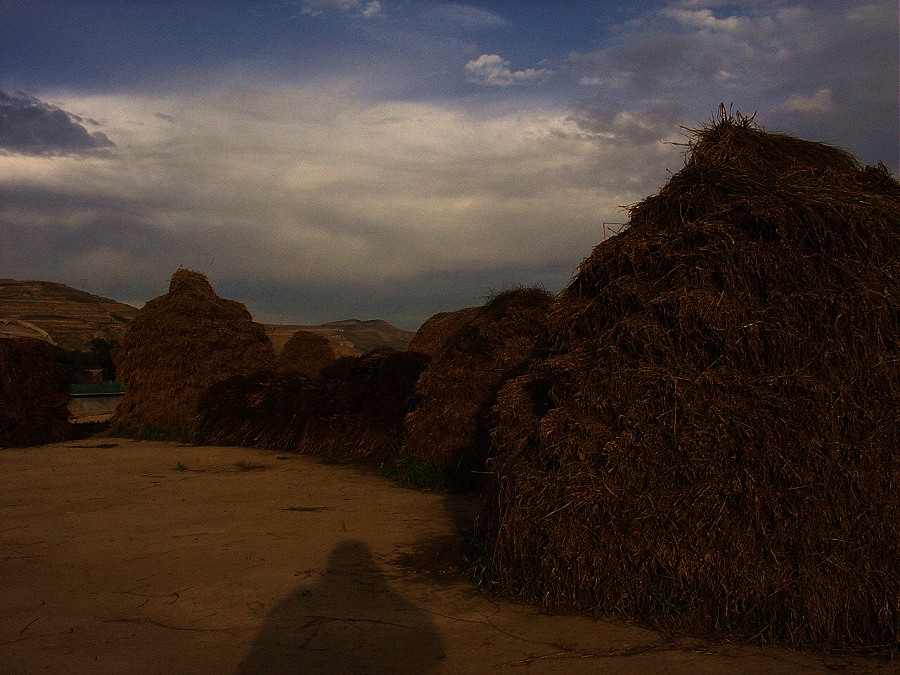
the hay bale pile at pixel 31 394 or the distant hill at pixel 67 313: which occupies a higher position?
the distant hill at pixel 67 313

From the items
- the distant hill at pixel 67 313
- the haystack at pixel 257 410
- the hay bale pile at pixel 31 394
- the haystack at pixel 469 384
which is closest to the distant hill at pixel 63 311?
the distant hill at pixel 67 313

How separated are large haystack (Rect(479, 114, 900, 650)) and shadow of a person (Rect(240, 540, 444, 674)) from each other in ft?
2.85

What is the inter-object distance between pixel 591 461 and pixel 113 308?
163ft

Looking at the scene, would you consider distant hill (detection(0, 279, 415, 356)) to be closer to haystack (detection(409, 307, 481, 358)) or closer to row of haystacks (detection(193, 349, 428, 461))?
haystack (detection(409, 307, 481, 358))

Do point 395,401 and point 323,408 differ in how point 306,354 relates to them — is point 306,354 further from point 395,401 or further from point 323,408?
point 395,401

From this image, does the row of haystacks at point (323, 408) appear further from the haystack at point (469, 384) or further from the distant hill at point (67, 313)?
the distant hill at point (67, 313)

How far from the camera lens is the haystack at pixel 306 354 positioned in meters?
27.4

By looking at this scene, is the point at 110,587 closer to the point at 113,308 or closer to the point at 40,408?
the point at 40,408

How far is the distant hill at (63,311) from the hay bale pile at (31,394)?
77.0 feet

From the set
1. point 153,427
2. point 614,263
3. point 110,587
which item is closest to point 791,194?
point 614,263

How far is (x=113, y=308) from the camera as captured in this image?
47469mm

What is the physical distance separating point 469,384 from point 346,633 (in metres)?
5.48

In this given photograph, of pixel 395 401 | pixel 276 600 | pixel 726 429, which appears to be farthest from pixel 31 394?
pixel 726 429

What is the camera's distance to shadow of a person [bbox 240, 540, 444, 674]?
3783mm
